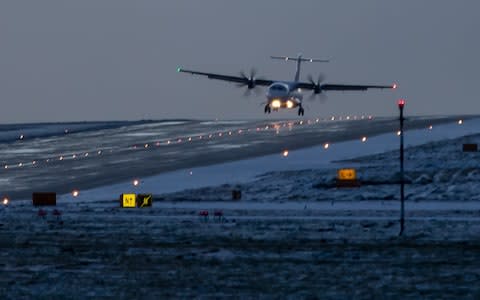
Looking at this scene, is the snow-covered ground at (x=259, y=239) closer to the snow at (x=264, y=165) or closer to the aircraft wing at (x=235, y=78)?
the snow at (x=264, y=165)

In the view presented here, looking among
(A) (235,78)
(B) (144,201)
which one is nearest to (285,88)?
(A) (235,78)

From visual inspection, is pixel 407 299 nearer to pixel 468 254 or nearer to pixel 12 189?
pixel 468 254

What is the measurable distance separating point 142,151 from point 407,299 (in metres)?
67.6

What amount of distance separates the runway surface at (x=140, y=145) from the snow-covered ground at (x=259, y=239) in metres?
5.89

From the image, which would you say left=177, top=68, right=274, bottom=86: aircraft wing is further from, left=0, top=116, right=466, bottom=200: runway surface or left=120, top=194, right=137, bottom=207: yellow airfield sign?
left=120, top=194, right=137, bottom=207: yellow airfield sign

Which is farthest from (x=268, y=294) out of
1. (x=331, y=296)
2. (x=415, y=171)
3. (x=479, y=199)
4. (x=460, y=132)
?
(x=460, y=132)

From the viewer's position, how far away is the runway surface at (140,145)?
240 feet

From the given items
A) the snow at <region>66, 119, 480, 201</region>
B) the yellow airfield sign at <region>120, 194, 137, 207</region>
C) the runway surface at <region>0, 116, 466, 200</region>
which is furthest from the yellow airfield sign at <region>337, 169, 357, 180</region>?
the runway surface at <region>0, 116, 466, 200</region>

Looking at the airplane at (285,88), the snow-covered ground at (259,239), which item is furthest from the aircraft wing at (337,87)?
the snow-covered ground at (259,239)

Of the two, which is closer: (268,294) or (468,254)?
(268,294)

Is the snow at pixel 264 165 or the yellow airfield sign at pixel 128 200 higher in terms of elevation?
the snow at pixel 264 165

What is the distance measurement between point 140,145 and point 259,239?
61924 mm

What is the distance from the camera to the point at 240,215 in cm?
4725

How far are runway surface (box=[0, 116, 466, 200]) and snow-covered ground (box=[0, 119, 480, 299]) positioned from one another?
589 centimetres
